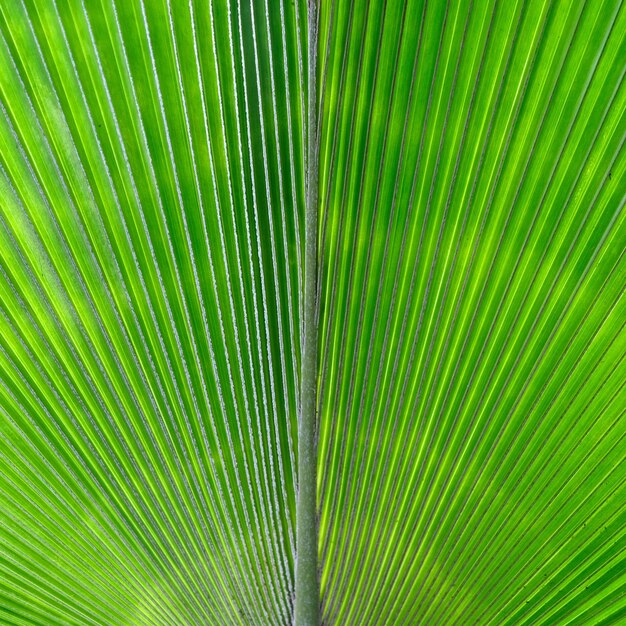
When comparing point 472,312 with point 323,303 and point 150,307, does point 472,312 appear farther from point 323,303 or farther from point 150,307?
point 150,307

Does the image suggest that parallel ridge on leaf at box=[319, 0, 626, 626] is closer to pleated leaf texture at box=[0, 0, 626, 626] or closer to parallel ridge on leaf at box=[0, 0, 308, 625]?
pleated leaf texture at box=[0, 0, 626, 626]

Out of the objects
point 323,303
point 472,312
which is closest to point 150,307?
point 323,303

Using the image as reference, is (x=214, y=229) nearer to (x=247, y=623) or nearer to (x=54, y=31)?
(x=54, y=31)

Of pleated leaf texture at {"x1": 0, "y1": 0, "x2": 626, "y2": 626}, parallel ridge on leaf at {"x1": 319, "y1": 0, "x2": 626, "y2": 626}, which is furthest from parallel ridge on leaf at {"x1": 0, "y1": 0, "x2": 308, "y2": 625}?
parallel ridge on leaf at {"x1": 319, "y1": 0, "x2": 626, "y2": 626}

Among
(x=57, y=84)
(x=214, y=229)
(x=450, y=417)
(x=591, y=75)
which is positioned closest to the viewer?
(x=591, y=75)

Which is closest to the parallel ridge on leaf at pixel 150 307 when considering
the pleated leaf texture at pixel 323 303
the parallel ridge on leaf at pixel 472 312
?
the pleated leaf texture at pixel 323 303

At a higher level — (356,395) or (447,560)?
(356,395)

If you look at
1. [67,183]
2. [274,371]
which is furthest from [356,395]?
[67,183]

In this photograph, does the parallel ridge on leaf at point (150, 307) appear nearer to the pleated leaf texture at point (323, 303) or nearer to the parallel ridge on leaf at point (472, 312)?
the pleated leaf texture at point (323, 303)
